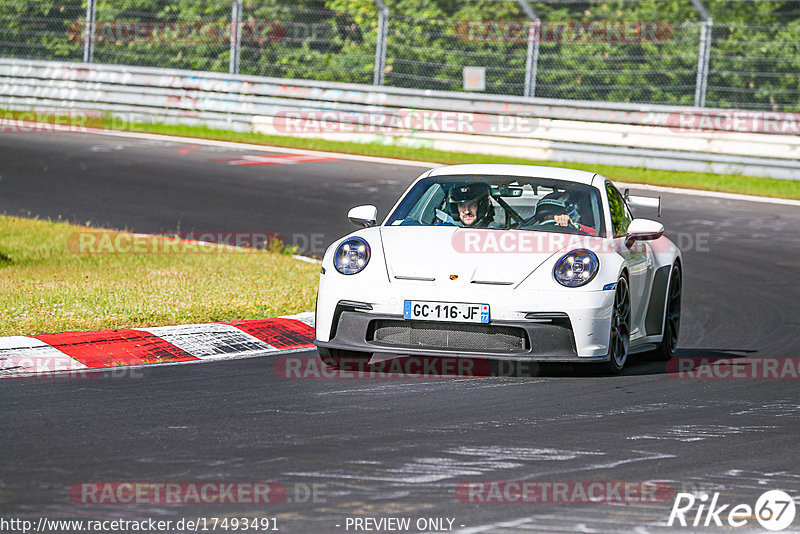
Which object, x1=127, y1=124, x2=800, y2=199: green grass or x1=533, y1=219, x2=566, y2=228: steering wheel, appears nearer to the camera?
x1=533, y1=219, x2=566, y2=228: steering wheel

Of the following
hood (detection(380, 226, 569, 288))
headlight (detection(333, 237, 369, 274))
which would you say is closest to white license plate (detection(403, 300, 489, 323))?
hood (detection(380, 226, 569, 288))

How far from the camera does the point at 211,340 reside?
27.3 feet

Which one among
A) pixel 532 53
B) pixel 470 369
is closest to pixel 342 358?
pixel 470 369

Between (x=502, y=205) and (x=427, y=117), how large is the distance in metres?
12.8

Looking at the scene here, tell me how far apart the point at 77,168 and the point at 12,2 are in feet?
23.7

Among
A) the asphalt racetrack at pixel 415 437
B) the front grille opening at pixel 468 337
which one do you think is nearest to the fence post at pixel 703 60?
the asphalt racetrack at pixel 415 437

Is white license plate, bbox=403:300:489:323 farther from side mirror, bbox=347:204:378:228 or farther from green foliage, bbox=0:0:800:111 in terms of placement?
green foliage, bbox=0:0:800:111

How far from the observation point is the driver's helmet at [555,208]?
26.7ft

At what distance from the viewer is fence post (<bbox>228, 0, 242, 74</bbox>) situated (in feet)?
71.6

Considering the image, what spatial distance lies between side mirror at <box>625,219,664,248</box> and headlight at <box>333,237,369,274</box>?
5.32 feet

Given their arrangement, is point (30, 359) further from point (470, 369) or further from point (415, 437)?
point (415, 437)

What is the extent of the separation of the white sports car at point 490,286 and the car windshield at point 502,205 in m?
0.01

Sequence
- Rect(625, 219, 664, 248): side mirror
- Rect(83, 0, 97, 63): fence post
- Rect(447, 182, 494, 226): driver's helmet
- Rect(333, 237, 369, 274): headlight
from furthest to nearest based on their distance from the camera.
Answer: Rect(83, 0, 97, 63): fence post < Rect(447, 182, 494, 226): driver's helmet < Rect(625, 219, 664, 248): side mirror < Rect(333, 237, 369, 274): headlight

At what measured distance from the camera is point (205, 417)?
606 cm
